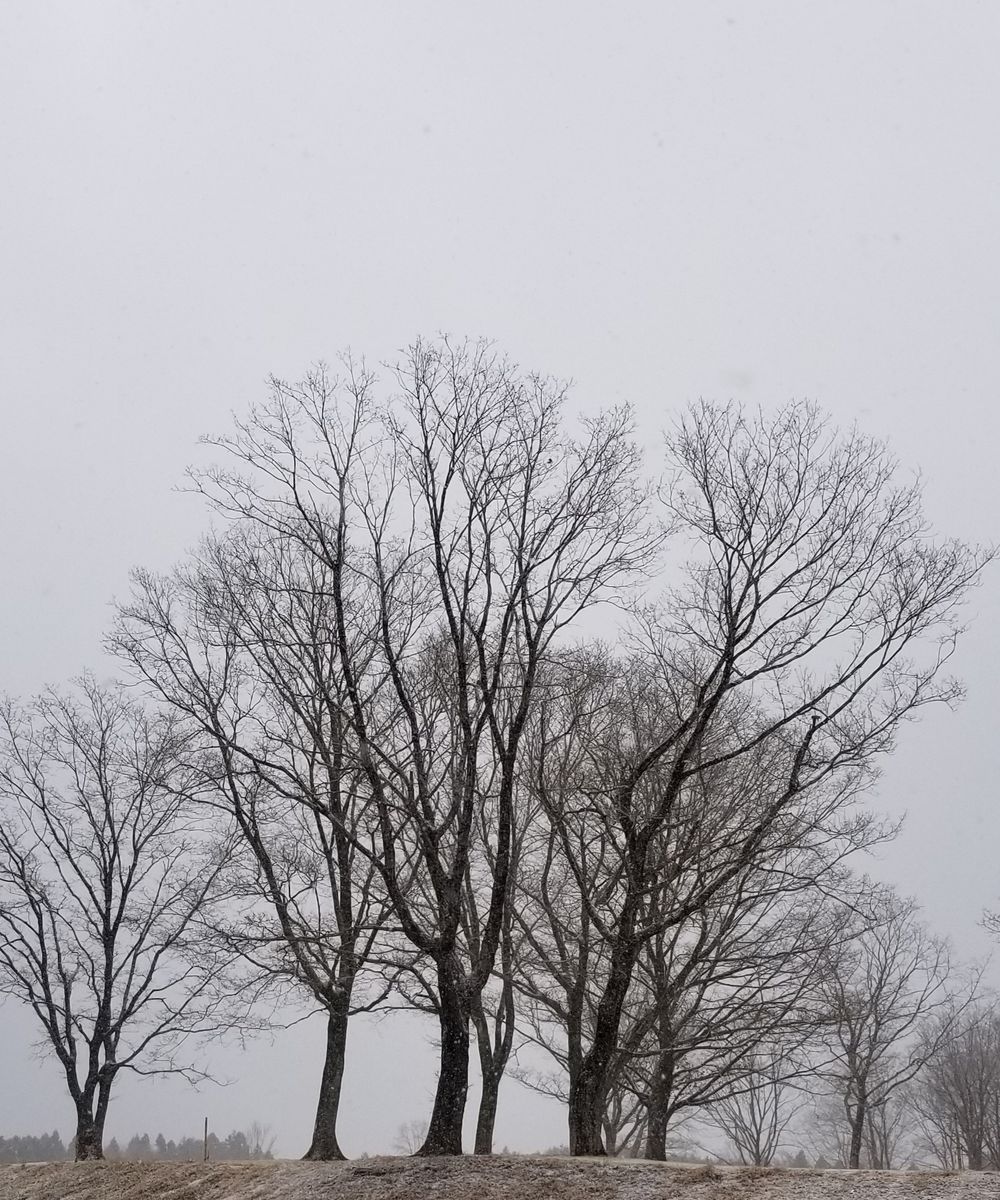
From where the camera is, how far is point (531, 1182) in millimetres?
12469

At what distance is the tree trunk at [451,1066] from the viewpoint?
14.2 meters

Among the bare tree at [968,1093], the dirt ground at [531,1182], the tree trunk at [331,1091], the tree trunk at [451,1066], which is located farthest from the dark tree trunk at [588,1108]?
the bare tree at [968,1093]

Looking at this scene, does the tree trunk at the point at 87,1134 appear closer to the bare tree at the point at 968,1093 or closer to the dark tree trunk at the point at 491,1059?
the dark tree trunk at the point at 491,1059

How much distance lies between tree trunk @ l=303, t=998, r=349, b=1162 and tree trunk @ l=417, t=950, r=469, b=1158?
309 centimetres

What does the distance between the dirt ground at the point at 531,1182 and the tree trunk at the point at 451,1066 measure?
1.71ft

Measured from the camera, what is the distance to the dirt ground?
10.8 metres

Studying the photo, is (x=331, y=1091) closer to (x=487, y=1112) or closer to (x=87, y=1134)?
(x=487, y=1112)

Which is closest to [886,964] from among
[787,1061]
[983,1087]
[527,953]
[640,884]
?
[983,1087]

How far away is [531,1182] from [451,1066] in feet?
7.02

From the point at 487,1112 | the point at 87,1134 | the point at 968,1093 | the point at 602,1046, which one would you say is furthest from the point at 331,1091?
the point at 968,1093

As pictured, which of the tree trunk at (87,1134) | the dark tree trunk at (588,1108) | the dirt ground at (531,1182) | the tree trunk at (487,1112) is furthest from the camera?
the tree trunk at (87,1134)

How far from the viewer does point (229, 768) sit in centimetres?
1548

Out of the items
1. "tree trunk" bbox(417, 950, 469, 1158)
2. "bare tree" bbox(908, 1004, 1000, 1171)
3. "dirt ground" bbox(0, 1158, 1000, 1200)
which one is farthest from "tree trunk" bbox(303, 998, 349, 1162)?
"bare tree" bbox(908, 1004, 1000, 1171)

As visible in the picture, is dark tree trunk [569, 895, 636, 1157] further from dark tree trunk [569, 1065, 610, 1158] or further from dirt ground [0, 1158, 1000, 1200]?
dirt ground [0, 1158, 1000, 1200]
